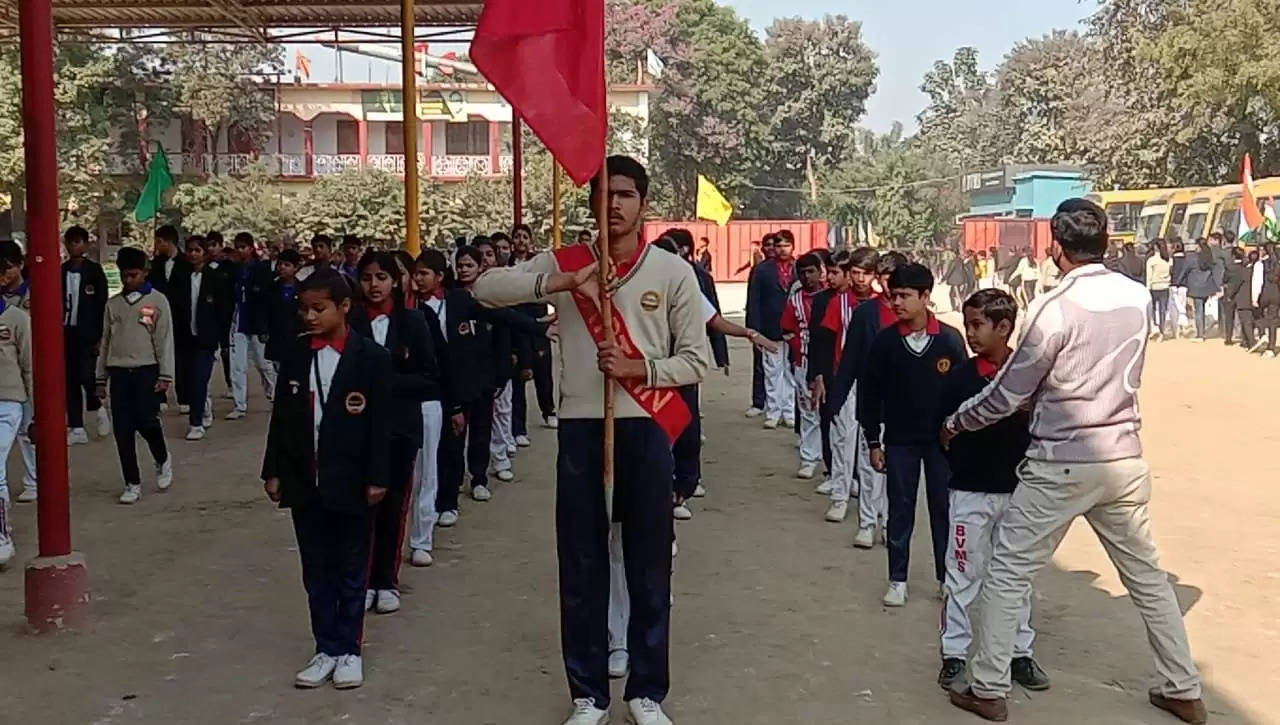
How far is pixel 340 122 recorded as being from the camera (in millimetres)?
44656

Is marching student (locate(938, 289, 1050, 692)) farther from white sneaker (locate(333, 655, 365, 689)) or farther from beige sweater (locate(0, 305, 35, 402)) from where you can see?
beige sweater (locate(0, 305, 35, 402))

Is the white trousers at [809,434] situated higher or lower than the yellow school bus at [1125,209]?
lower

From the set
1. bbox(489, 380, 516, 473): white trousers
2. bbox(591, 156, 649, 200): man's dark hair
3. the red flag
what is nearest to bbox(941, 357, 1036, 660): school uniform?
bbox(591, 156, 649, 200): man's dark hair

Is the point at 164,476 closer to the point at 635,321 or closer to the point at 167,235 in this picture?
the point at 167,235

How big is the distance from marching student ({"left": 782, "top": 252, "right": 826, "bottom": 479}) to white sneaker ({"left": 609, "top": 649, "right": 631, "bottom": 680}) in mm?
4550

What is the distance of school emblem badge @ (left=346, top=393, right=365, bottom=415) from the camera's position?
16.7 ft

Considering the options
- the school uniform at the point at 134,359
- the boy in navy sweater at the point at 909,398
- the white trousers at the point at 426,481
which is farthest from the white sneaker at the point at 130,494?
the boy in navy sweater at the point at 909,398

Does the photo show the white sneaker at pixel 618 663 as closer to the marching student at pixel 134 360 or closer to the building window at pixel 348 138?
the marching student at pixel 134 360

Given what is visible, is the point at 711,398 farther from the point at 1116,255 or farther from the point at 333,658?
the point at 1116,255

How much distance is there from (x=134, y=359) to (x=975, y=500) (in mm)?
5725

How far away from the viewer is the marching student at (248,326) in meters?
12.4

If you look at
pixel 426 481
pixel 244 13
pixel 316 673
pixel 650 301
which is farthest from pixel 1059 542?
pixel 244 13

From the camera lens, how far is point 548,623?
6.03 meters

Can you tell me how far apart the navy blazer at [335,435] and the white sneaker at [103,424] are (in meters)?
7.20
